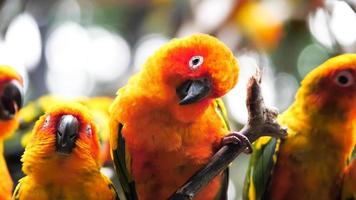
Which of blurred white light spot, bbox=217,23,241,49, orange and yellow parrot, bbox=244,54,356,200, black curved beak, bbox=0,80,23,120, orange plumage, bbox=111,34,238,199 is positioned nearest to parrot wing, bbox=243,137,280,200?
orange and yellow parrot, bbox=244,54,356,200

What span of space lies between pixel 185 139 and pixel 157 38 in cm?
457

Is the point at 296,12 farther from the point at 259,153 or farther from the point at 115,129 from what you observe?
the point at 115,129

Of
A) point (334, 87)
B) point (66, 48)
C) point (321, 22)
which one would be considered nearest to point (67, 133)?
point (334, 87)

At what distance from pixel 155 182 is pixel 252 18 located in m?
2.70

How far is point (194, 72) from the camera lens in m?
2.22

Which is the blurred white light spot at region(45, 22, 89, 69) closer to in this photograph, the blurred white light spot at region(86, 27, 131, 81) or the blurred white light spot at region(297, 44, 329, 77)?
the blurred white light spot at region(86, 27, 131, 81)

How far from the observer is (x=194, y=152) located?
2396 mm

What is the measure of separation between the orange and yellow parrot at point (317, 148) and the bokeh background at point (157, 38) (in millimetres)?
305

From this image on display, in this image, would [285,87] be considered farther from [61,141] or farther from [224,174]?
[61,141]

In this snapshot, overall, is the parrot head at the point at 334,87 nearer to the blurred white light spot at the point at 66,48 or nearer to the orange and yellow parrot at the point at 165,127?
the orange and yellow parrot at the point at 165,127

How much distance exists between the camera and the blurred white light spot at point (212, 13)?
4.73 metres

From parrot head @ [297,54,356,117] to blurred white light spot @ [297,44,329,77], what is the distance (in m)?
3.99

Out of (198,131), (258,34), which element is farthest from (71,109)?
(258,34)

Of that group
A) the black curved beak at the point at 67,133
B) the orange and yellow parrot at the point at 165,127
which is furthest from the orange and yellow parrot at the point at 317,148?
the black curved beak at the point at 67,133
